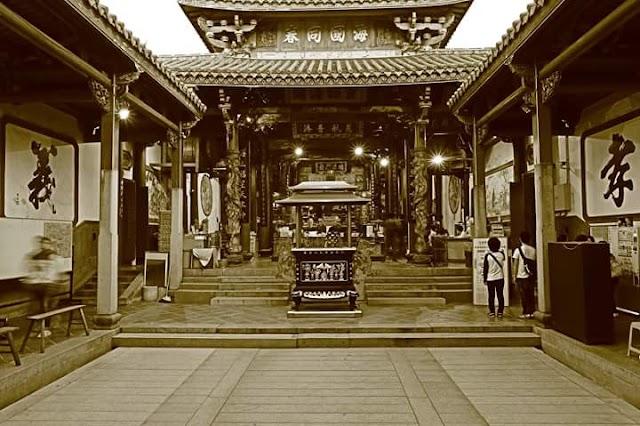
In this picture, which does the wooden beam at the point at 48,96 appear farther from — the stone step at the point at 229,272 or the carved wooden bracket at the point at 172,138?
the stone step at the point at 229,272

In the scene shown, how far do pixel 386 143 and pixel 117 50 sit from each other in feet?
36.9

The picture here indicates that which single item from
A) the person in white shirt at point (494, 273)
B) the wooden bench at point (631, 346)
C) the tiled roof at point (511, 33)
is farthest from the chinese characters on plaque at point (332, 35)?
the wooden bench at point (631, 346)

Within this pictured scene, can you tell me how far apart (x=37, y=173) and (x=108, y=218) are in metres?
2.83

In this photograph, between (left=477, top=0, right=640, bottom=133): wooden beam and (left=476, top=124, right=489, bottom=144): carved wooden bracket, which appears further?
(left=476, top=124, right=489, bottom=144): carved wooden bracket

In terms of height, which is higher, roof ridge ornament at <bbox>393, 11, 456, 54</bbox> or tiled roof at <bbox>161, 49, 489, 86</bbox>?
roof ridge ornament at <bbox>393, 11, 456, 54</bbox>

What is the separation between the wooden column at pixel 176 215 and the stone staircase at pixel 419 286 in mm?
4062

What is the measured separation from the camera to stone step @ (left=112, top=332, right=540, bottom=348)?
25.6 feet

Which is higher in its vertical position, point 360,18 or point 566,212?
point 360,18

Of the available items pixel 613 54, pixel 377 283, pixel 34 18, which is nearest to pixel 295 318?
pixel 377 283

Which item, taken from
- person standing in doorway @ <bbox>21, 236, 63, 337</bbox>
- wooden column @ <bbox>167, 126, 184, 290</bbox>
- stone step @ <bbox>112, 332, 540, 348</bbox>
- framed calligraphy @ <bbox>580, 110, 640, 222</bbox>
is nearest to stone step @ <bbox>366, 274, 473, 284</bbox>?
framed calligraphy @ <bbox>580, 110, 640, 222</bbox>

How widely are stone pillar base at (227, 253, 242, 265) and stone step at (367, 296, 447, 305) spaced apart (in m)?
3.78

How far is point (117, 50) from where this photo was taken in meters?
7.44

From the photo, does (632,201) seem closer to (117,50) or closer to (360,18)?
(117,50)

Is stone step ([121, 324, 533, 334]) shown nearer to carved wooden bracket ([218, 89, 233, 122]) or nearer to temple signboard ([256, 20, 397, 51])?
carved wooden bracket ([218, 89, 233, 122])
